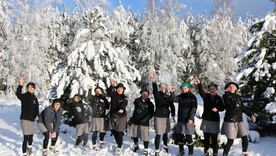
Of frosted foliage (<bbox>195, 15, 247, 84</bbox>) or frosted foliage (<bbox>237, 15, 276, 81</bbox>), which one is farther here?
frosted foliage (<bbox>195, 15, 247, 84</bbox>)

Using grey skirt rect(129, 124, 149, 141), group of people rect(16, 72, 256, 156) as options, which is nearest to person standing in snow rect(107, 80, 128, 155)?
group of people rect(16, 72, 256, 156)

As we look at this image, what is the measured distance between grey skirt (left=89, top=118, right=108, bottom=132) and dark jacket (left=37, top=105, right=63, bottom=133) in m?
1.06

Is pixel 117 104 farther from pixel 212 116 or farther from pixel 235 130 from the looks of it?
pixel 235 130

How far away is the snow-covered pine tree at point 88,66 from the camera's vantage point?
32.4 ft

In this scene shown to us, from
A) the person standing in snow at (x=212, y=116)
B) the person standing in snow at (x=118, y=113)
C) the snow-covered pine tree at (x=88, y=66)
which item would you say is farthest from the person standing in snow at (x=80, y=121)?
the person standing in snow at (x=212, y=116)

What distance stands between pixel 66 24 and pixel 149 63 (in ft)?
41.9

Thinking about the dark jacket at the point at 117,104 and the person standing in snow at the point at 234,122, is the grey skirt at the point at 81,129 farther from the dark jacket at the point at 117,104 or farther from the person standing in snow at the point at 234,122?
the person standing in snow at the point at 234,122

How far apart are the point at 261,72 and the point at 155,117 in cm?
362

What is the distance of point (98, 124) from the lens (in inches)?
322

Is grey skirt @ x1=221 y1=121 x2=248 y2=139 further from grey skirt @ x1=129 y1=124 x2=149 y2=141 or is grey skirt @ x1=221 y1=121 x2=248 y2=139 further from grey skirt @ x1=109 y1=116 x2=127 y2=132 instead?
grey skirt @ x1=109 y1=116 x2=127 y2=132

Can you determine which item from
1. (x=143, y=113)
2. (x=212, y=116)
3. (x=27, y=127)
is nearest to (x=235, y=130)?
(x=212, y=116)

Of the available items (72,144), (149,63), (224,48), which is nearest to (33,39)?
(149,63)

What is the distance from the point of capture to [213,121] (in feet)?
22.5

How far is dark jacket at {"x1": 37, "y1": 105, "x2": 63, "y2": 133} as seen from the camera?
7279 mm
